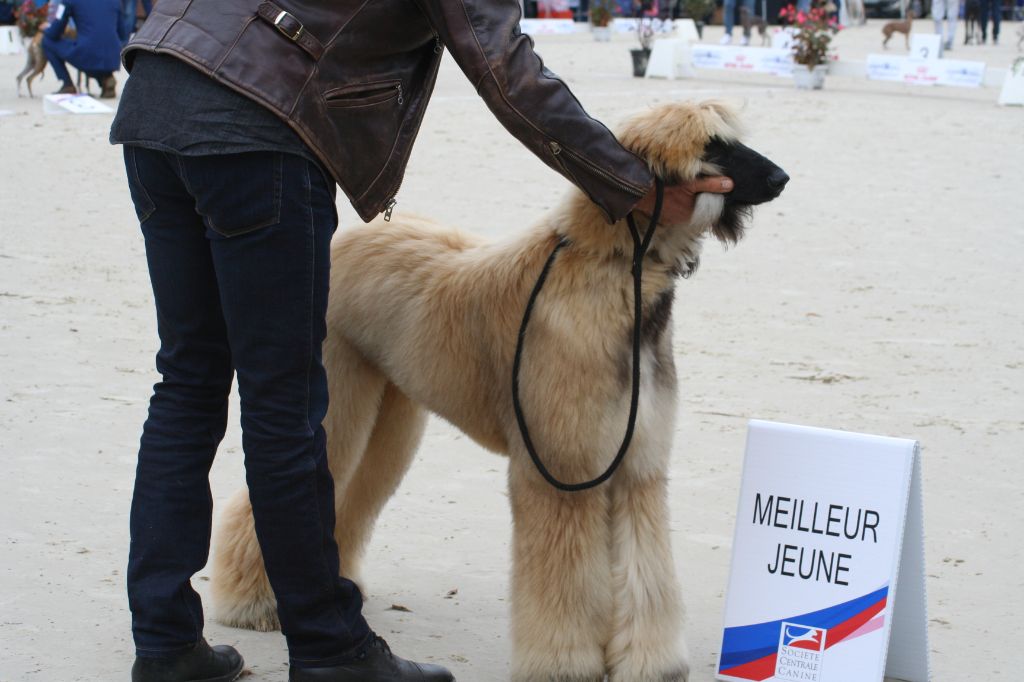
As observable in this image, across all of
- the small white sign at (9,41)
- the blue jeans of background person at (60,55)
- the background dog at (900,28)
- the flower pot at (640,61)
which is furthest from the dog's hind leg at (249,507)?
the background dog at (900,28)

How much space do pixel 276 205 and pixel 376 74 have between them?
0.31m

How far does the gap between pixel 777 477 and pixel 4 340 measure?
3.85 meters

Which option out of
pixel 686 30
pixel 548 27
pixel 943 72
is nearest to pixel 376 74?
pixel 943 72

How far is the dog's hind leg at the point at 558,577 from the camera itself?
2561mm

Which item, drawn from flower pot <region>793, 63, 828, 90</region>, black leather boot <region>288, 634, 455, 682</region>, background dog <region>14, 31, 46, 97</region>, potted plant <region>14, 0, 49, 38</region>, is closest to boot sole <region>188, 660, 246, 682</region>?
black leather boot <region>288, 634, 455, 682</region>

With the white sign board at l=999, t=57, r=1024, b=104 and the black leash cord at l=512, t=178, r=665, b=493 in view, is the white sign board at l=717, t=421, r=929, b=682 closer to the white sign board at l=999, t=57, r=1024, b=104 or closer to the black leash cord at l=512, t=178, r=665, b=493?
the black leash cord at l=512, t=178, r=665, b=493

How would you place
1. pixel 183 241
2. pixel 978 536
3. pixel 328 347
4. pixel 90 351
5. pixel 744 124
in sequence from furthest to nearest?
pixel 90 351, pixel 978 536, pixel 328 347, pixel 744 124, pixel 183 241

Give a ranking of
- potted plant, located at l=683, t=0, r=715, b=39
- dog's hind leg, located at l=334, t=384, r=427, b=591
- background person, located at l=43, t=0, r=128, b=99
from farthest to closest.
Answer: potted plant, located at l=683, t=0, r=715, b=39, background person, located at l=43, t=0, r=128, b=99, dog's hind leg, located at l=334, t=384, r=427, b=591

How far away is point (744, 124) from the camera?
2.53m

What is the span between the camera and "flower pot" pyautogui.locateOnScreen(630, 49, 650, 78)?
17.4 metres

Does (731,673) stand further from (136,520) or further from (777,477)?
(136,520)

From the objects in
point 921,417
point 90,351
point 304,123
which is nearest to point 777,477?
point 304,123

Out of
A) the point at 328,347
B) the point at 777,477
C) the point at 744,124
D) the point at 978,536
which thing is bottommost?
the point at 978,536

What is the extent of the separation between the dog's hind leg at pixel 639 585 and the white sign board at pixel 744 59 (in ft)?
49.3
